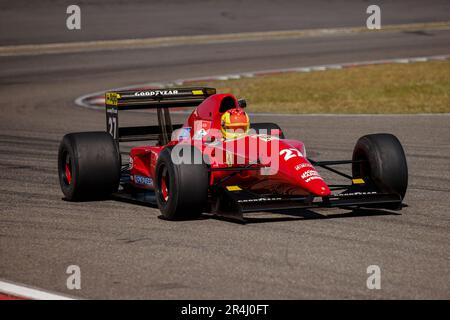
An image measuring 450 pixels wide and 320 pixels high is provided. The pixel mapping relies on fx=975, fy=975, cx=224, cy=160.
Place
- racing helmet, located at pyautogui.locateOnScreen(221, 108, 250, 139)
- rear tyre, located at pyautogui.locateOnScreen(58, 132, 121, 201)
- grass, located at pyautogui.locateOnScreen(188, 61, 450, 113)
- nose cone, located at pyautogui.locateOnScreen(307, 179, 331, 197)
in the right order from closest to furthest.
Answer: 1. nose cone, located at pyautogui.locateOnScreen(307, 179, 331, 197)
2. racing helmet, located at pyautogui.locateOnScreen(221, 108, 250, 139)
3. rear tyre, located at pyautogui.locateOnScreen(58, 132, 121, 201)
4. grass, located at pyautogui.locateOnScreen(188, 61, 450, 113)

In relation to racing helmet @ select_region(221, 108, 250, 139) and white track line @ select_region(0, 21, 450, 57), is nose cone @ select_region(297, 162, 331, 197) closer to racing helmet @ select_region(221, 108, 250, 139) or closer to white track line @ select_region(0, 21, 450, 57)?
racing helmet @ select_region(221, 108, 250, 139)

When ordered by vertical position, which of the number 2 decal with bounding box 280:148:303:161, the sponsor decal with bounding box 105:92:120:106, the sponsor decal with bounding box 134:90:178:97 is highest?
the sponsor decal with bounding box 134:90:178:97

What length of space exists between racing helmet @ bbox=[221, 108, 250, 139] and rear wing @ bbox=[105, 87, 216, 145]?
1.83 m

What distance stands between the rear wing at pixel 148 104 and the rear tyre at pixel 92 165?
94 cm

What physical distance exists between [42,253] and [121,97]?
3.79m

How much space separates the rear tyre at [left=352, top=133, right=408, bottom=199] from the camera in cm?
984

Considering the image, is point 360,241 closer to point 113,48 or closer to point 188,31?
point 113,48

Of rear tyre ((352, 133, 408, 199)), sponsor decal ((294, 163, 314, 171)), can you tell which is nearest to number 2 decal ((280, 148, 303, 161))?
sponsor decal ((294, 163, 314, 171))

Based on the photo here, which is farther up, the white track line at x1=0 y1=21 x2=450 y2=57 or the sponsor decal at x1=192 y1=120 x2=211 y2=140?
the white track line at x1=0 y1=21 x2=450 y2=57

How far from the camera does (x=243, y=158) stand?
9742mm

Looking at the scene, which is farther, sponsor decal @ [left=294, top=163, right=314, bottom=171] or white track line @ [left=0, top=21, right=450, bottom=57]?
white track line @ [left=0, top=21, right=450, bottom=57]

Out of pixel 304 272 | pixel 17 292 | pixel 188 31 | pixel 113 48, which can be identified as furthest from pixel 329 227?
pixel 188 31

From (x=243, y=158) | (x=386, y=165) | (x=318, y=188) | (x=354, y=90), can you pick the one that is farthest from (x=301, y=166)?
(x=354, y=90)

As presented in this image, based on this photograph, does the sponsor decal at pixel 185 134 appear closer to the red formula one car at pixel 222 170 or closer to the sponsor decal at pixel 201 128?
the red formula one car at pixel 222 170
